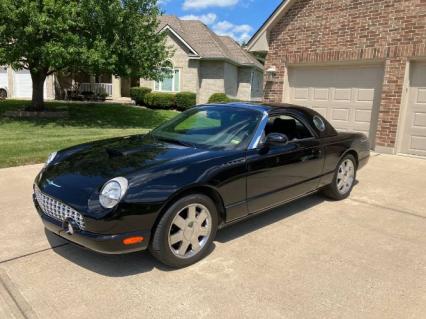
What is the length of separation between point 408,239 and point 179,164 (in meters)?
2.74

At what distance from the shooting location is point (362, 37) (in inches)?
382

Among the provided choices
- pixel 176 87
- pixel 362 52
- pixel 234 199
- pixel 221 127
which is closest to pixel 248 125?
pixel 221 127

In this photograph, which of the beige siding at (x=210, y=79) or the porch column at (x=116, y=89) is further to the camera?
the porch column at (x=116, y=89)

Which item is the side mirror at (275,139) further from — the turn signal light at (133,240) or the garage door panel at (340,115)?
the garage door panel at (340,115)

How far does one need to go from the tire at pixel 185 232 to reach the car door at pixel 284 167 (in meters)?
0.59

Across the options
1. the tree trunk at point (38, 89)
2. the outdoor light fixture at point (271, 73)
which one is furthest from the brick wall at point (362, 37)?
the tree trunk at point (38, 89)

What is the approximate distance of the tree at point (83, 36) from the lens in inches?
460

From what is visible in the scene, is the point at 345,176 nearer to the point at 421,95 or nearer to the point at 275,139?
the point at 275,139

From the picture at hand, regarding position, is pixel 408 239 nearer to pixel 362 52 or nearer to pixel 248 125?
pixel 248 125

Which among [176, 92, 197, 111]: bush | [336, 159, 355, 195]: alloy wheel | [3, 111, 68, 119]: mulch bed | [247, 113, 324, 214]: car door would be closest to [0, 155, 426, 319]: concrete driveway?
[247, 113, 324, 214]: car door

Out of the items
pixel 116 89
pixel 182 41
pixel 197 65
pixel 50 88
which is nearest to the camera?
pixel 182 41

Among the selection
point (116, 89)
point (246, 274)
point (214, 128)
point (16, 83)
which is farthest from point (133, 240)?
point (16, 83)

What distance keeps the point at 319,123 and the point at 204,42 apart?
2263cm

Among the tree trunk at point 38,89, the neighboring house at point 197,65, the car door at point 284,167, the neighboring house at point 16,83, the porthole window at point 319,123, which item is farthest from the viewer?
the neighboring house at point 16,83
